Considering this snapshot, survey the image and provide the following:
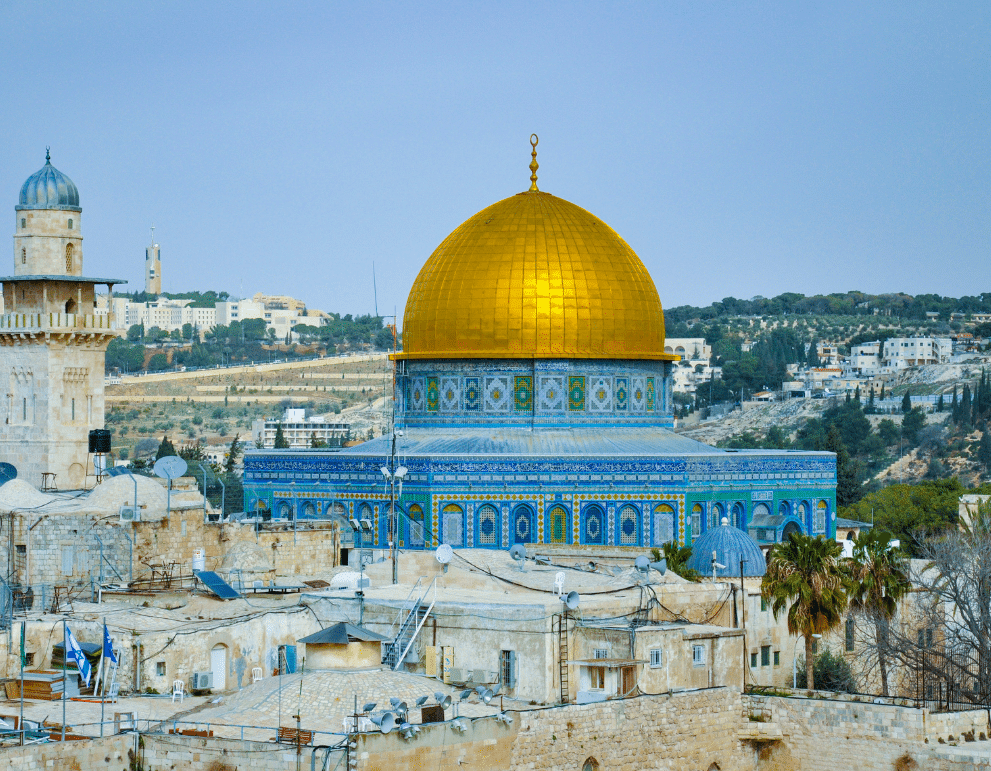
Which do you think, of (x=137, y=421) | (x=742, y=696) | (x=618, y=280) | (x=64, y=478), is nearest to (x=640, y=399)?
(x=618, y=280)

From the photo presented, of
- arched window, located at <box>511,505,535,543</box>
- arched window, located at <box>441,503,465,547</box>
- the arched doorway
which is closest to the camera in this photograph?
the arched doorway

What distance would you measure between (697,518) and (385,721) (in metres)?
19.4

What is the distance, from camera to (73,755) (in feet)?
69.2

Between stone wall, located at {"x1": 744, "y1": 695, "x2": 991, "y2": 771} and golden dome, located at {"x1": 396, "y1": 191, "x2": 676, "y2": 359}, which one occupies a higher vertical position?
golden dome, located at {"x1": 396, "y1": 191, "x2": 676, "y2": 359}

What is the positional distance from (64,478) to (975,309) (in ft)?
409

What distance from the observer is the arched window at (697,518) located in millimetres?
39562

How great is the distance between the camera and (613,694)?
24938 mm

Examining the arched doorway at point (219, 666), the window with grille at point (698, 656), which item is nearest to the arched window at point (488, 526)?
the window with grille at point (698, 656)

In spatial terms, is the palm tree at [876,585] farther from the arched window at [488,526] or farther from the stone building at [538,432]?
the arched window at [488,526]

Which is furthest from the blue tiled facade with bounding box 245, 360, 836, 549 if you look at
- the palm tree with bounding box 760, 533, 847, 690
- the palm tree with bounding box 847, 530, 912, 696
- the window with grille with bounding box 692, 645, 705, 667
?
the window with grille with bounding box 692, 645, 705, 667

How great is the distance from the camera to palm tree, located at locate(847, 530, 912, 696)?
31.1 meters

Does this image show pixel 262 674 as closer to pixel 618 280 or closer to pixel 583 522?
pixel 583 522

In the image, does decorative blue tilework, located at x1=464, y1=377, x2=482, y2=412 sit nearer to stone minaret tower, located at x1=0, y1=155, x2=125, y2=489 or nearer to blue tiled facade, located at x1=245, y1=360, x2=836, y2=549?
blue tiled facade, located at x1=245, y1=360, x2=836, y2=549

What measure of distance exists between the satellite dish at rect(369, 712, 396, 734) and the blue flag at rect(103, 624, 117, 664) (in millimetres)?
4664
